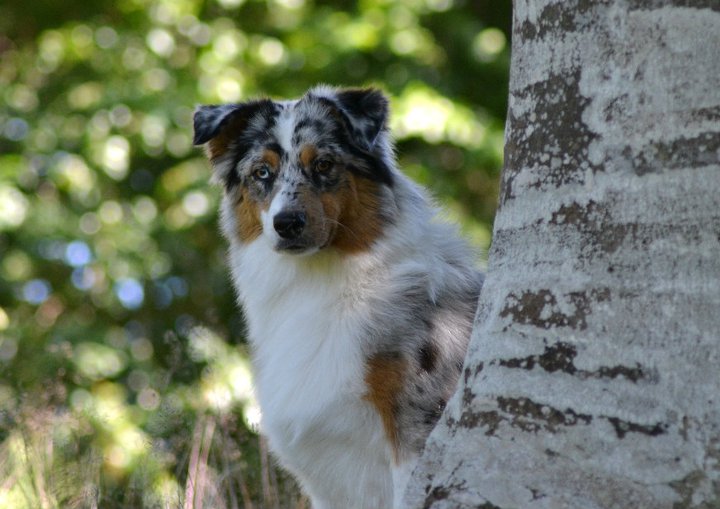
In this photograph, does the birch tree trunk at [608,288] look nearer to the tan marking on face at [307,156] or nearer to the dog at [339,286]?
the dog at [339,286]

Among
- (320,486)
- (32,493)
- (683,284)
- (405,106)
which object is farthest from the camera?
(405,106)

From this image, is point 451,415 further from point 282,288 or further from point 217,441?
point 217,441

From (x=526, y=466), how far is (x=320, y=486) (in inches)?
83.6

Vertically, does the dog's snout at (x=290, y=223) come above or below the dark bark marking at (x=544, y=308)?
below

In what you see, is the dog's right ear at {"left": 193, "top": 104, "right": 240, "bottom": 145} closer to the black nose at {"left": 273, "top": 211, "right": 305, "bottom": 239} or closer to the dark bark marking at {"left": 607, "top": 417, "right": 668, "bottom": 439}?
the black nose at {"left": 273, "top": 211, "right": 305, "bottom": 239}

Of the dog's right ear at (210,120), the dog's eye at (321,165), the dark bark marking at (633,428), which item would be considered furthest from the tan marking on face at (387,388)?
the dark bark marking at (633,428)

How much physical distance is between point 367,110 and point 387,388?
1498mm

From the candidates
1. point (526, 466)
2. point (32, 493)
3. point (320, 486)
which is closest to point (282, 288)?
point (320, 486)

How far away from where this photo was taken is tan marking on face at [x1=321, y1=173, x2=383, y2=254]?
196 inches

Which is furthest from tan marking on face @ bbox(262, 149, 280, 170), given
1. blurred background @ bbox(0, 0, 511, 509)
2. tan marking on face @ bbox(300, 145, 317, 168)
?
blurred background @ bbox(0, 0, 511, 509)

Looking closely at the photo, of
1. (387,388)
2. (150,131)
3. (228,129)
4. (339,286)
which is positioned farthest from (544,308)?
(150,131)

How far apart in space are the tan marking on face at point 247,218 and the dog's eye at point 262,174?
12cm

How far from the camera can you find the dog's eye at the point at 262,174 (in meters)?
5.12

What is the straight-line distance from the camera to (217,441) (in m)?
5.89
